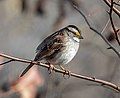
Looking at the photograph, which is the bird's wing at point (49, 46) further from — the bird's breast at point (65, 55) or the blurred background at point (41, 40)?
the blurred background at point (41, 40)

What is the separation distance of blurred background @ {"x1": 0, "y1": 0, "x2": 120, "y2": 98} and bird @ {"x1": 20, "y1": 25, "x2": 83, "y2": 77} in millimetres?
137

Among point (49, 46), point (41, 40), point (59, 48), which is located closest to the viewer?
point (49, 46)

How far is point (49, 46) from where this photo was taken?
552 centimetres

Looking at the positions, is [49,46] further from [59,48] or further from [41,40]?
[41,40]

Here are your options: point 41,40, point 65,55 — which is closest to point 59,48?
point 65,55

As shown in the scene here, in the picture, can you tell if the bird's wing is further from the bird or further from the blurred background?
the blurred background

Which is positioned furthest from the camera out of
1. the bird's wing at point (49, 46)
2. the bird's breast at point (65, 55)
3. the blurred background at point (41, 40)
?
the bird's breast at point (65, 55)

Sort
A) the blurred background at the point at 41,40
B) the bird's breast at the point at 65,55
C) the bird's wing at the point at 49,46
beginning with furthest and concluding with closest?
the bird's breast at the point at 65,55
the bird's wing at the point at 49,46
the blurred background at the point at 41,40

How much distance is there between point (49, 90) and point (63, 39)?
1.16 meters

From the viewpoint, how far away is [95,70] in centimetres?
1012

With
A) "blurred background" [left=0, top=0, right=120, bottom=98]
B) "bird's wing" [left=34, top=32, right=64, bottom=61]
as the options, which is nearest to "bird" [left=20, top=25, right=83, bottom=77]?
"bird's wing" [left=34, top=32, right=64, bottom=61]

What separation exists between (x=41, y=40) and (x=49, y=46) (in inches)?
156

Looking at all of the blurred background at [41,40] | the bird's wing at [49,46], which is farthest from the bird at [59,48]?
the blurred background at [41,40]

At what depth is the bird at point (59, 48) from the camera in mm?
5484
